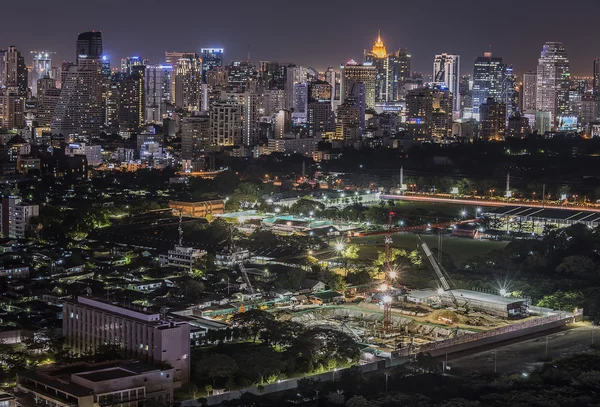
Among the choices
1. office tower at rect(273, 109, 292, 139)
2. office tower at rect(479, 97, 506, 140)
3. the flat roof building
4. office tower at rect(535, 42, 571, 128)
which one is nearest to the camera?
the flat roof building

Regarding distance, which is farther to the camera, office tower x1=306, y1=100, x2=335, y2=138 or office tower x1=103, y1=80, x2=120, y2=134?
office tower x1=103, y1=80, x2=120, y2=134

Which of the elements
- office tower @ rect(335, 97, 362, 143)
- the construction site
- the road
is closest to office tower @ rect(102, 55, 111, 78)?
office tower @ rect(335, 97, 362, 143)

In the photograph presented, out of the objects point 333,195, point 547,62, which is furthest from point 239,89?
point 547,62

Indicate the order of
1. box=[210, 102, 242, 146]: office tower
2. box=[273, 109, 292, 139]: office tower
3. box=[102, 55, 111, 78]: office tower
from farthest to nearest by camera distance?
box=[102, 55, 111, 78]: office tower → box=[273, 109, 292, 139]: office tower → box=[210, 102, 242, 146]: office tower

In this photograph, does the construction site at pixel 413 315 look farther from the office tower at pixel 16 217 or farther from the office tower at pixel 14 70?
the office tower at pixel 14 70

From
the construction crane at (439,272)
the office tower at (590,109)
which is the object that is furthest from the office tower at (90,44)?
the construction crane at (439,272)

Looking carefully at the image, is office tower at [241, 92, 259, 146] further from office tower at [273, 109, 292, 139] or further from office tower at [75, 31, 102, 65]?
office tower at [75, 31, 102, 65]

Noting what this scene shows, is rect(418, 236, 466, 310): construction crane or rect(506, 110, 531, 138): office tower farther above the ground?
rect(506, 110, 531, 138): office tower

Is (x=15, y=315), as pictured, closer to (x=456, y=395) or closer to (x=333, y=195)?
(x=456, y=395)
